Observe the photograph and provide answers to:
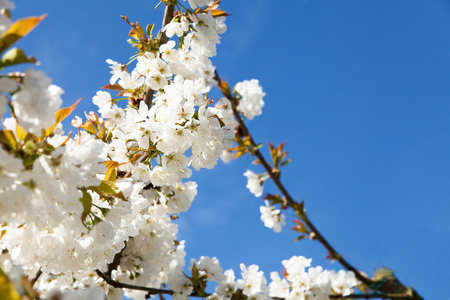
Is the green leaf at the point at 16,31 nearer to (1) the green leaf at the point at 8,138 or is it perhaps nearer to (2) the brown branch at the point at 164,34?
(1) the green leaf at the point at 8,138

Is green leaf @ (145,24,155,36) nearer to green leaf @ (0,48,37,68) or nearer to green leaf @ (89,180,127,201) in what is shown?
green leaf @ (89,180,127,201)

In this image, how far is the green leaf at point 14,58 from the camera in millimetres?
869

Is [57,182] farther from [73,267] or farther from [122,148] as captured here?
[122,148]

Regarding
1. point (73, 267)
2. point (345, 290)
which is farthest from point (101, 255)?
point (345, 290)

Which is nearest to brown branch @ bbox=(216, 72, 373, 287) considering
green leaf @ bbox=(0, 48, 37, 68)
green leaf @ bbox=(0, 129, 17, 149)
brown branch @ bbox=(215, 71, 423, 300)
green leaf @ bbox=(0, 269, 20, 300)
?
brown branch @ bbox=(215, 71, 423, 300)

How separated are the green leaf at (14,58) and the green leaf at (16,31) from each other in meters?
0.03

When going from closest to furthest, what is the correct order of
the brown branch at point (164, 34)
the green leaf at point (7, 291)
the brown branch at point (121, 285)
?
the green leaf at point (7, 291) < the brown branch at point (164, 34) < the brown branch at point (121, 285)

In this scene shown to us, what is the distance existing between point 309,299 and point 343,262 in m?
0.79

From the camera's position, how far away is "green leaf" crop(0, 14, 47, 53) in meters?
0.89

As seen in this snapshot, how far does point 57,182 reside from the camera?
1072 mm

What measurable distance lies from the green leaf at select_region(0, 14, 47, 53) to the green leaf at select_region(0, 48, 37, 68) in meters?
0.03

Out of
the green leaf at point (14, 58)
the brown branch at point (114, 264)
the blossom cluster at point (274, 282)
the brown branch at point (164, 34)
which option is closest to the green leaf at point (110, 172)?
the green leaf at point (14, 58)

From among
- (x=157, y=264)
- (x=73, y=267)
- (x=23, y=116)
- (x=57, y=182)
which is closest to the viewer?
(x=23, y=116)

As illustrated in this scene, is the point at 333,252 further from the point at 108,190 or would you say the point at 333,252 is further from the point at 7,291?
the point at 7,291
